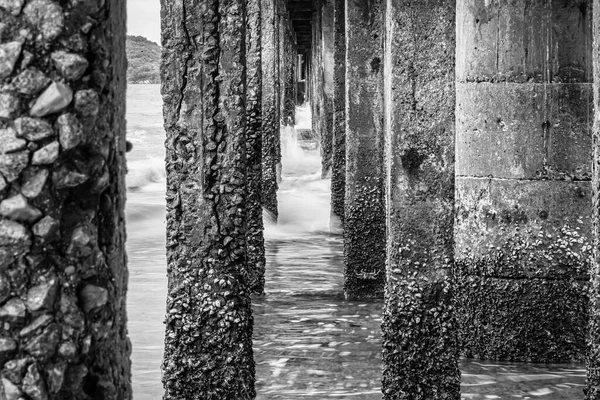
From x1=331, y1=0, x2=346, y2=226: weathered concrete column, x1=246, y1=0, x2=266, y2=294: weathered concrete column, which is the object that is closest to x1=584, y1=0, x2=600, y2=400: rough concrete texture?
x1=246, y1=0, x2=266, y2=294: weathered concrete column

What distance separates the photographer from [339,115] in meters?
12.7

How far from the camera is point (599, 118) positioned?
3.70m

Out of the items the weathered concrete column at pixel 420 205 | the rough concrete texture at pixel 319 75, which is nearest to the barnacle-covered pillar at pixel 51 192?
the weathered concrete column at pixel 420 205

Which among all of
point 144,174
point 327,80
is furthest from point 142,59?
point 327,80

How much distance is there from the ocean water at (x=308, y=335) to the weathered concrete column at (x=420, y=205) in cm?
89

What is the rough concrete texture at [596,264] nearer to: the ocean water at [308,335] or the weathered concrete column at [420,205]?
the weathered concrete column at [420,205]

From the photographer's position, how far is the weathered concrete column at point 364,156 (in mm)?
9188

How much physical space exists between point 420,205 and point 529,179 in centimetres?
176

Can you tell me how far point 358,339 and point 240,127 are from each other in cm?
301

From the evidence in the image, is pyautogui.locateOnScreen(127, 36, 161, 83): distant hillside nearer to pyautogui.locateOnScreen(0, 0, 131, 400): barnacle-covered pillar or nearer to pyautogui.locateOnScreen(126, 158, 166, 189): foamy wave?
pyautogui.locateOnScreen(126, 158, 166, 189): foamy wave

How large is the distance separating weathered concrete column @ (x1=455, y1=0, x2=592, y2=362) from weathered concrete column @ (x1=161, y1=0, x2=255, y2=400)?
237 centimetres

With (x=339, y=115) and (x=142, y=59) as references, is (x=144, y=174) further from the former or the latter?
(x=142, y=59)

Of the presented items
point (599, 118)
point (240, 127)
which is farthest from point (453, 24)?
point (599, 118)

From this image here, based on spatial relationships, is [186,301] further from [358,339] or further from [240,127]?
[358,339]
